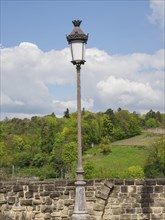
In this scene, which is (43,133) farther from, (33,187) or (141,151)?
(33,187)

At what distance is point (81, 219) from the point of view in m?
11.2

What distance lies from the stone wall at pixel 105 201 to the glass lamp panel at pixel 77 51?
14.8 feet

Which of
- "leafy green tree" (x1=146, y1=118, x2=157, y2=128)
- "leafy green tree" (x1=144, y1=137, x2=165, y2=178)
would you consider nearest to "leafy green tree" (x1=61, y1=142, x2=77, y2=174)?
"leafy green tree" (x1=144, y1=137, x2=165, y2=178)

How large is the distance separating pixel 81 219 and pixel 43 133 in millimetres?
129767

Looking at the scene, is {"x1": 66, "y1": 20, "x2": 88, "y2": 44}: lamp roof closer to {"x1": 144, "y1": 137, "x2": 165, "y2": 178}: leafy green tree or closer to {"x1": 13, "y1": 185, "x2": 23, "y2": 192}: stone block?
{"x1": 13, "y1": 185, "x2": 23, "y2": 192}: stone block

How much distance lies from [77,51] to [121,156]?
12110 cm

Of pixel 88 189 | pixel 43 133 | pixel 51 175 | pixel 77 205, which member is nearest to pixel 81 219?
pixel 77 205

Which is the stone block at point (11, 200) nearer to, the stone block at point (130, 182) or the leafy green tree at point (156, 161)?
the stone block at point (130, 182)

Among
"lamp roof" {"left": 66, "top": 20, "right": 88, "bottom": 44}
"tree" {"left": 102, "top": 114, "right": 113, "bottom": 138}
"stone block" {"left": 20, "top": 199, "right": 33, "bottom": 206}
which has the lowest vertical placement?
"stone block" {"left": 20, "top": 199, "right": 33, "bottom": 206}

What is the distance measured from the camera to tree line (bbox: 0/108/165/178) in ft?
399

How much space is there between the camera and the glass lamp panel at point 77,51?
1177 centimetres

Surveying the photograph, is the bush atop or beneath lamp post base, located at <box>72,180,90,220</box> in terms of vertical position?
beneath

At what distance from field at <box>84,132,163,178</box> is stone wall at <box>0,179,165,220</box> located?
3590 inches

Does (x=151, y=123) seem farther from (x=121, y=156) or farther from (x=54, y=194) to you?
(x=54, y=194)
